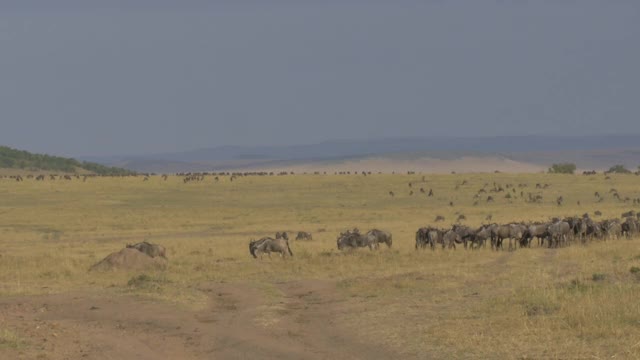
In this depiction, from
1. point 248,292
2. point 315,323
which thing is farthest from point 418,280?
point 315,323

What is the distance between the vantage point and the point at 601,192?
7838 centimetres

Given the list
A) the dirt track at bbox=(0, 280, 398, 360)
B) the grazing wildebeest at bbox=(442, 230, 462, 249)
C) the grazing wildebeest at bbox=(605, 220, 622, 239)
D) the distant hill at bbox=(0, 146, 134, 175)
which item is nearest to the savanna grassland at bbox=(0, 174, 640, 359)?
the dirt track at bbox=(0, 280, 398, 360)

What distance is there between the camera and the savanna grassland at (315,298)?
1667cm

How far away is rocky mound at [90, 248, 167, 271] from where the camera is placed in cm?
3095

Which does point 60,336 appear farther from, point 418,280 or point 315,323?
point 418,280

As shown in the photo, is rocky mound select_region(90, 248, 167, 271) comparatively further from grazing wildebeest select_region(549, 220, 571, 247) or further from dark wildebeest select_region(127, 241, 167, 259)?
grazing wildebeest select_region(549, 220, 571, 247)

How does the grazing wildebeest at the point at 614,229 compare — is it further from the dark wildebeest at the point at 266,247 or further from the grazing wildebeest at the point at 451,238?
the dark wildebeest at the point at 266,247

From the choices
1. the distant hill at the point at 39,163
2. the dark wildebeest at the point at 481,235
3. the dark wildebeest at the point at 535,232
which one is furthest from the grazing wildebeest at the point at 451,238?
the distant hill at the point at 39,163

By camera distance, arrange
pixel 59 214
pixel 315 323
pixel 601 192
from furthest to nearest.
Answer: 1. pixel 601 192
2. pixel 59 214
3. pixel 315 323

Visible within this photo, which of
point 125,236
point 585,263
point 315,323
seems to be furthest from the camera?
point 125,236

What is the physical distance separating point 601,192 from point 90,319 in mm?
62536

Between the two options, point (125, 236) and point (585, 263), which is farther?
point (125, 236)

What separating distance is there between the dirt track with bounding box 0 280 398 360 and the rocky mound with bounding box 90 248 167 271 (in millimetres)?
5987

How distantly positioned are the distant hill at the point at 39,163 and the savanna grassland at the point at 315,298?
75.3 meters
